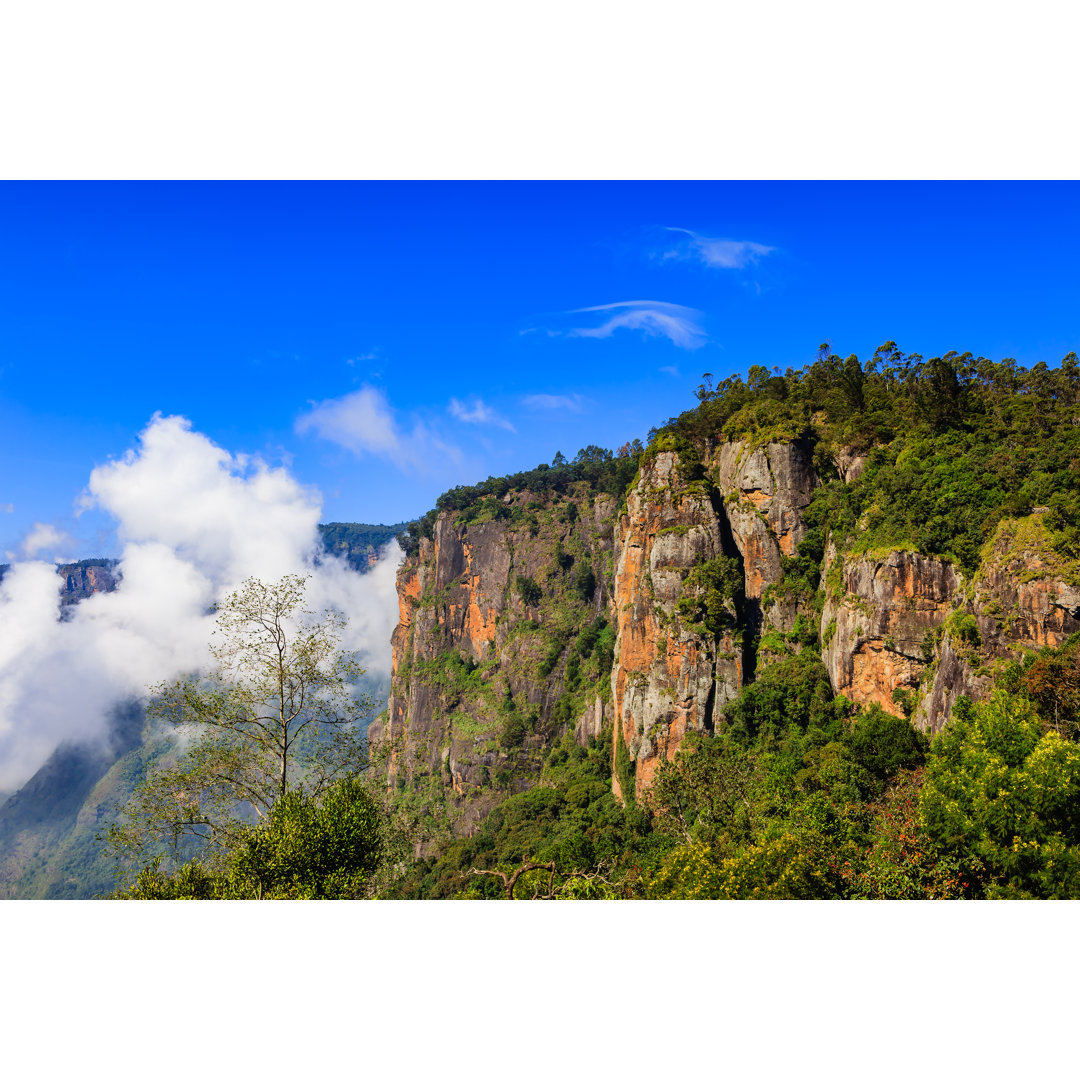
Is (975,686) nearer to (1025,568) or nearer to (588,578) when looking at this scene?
(1025,568)

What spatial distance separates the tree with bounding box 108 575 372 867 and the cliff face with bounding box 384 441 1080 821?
9.35 ft

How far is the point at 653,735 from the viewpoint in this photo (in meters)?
43.8

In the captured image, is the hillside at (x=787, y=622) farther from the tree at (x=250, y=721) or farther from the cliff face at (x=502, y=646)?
the tree at (x=250, y=721)

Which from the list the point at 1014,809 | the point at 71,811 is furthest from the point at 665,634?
the point at 71,811

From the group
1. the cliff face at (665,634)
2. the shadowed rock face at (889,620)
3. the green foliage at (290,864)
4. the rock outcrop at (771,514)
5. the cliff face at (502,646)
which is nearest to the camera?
the green foliage at (290,864)

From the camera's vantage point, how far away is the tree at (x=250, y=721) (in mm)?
15781

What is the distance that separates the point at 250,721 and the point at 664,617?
108 ft

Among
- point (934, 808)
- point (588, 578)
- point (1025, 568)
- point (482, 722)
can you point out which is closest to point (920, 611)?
point (1025, 568)

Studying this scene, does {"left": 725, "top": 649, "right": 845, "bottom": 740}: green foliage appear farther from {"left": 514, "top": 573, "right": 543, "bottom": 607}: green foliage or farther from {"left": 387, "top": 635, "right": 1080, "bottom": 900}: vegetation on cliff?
{"left": 514, "top": 573, "right": 543, "bottom": 607}: green foliage

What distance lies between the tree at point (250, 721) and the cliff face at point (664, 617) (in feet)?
9.35

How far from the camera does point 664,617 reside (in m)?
44.7

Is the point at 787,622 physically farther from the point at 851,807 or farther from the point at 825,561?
the point at 851,807

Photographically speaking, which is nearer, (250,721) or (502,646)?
(250,721)

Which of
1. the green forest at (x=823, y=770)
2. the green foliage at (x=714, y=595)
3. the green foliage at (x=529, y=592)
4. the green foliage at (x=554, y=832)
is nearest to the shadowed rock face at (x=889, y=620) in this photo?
the green forest at (x=823, y=770)
